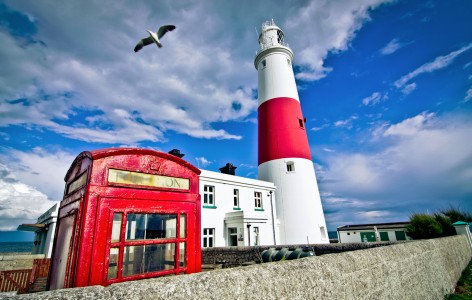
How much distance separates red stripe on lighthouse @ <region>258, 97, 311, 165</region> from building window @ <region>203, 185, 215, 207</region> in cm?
584

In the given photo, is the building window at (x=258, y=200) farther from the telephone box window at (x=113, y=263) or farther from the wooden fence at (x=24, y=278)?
the telephone box window at (x=113, y=263)

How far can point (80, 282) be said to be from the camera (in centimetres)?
295

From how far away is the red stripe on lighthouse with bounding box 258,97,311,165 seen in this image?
19594 millimetres

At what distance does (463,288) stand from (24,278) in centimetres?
1539

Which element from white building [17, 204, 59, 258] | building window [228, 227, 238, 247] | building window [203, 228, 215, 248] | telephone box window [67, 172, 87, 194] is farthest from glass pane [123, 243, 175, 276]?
building window [228, 227, 238, 247]

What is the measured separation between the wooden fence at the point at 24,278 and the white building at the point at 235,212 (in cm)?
820

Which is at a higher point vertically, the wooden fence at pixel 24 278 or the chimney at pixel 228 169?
the chimney at pixel 228 169

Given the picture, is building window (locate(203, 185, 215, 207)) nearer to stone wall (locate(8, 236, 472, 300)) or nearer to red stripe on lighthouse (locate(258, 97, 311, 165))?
red stripe on lighthouse (locate(258, 97, 311, 165))

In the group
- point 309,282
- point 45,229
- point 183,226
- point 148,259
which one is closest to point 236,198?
point 45,229

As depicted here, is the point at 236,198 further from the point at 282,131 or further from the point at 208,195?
the point at 282,131

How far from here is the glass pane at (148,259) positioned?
3.51m

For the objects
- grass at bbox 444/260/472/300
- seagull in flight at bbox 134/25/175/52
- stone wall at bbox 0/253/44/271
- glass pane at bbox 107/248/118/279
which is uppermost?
seagull in flight at bbox 134/25/175/52

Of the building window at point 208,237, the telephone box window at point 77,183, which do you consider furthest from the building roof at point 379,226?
the telephone box window at point 77,183

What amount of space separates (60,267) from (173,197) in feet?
6.20
